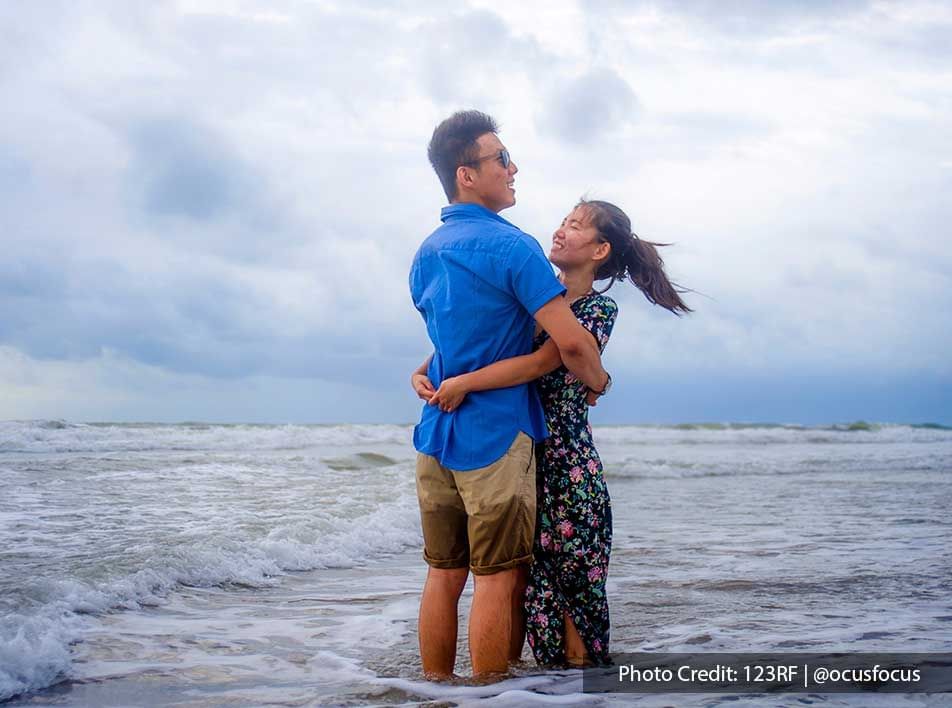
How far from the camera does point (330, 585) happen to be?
6.19 metres

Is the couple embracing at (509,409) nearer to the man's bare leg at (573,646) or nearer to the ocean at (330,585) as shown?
the man's bare leg at (573,646)

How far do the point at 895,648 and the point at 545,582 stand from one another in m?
1.71

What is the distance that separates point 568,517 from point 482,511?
0.53m

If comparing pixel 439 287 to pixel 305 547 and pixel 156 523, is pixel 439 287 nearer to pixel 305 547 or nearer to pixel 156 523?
pixel 305 547

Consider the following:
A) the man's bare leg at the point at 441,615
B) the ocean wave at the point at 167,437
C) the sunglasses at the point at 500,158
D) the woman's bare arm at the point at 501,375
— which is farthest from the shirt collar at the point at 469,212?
the ocean wave at the point at 167,437

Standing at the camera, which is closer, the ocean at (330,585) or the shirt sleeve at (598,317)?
the shirt sleeve at (598,317)

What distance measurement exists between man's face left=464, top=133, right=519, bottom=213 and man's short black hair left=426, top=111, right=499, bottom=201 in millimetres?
25

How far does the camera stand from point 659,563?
6996mm

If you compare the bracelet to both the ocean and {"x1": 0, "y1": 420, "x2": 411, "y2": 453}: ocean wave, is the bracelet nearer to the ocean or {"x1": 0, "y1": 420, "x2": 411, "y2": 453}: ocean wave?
the ocean

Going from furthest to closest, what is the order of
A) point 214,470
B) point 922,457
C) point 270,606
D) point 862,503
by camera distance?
point 922,457 < point 214,470 < point 862,503 < point 270,606

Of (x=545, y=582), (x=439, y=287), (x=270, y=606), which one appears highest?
(x=439, y=287)

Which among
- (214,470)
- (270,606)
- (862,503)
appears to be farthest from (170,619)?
(862,503)

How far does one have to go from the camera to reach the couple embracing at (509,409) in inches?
124

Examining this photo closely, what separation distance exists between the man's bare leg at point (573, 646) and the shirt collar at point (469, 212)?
5.38 feet
